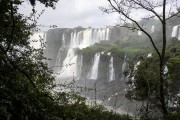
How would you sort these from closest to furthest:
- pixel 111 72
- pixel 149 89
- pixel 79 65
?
pixel 149 89, pixel 111 72, pixel 79 65

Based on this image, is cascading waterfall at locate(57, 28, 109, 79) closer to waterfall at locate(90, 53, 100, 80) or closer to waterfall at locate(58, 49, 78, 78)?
waterfall at locate(58, 49, 78, 78)

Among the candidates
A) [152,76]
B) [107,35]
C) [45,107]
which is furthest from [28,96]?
[107,35]

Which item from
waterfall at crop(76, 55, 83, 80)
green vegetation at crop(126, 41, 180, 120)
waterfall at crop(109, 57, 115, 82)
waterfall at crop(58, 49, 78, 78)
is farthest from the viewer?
waterfall at crop(58, 49, 78, 78)

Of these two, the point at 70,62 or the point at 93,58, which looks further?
the point at 70,62

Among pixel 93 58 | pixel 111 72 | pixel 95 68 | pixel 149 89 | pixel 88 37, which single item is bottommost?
pixel 111 72

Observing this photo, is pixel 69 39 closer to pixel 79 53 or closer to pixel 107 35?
pixel 107 35

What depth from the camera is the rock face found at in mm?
61559

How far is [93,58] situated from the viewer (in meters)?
75.2

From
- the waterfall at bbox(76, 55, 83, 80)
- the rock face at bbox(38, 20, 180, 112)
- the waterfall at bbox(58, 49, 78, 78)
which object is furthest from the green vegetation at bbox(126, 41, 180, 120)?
the waterfall at bbox(58, 49, 78, 78)

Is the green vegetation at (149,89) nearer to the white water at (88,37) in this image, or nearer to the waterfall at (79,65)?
the waterfall at (79,65)

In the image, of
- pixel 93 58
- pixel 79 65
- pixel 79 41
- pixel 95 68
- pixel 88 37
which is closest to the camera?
pixel 95 68

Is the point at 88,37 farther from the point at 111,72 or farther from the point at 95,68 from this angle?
the point at 111,72

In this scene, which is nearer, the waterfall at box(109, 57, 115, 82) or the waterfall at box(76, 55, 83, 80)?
the waterfall at box(109, 57, 115, 82)

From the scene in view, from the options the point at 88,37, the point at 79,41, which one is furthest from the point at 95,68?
the point at 79,41
